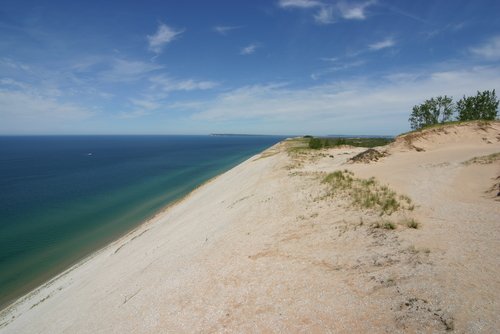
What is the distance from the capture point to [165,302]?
10086 millimetres

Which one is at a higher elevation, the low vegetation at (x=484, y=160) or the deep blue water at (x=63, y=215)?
the low vegetation at (x=484, y=160)

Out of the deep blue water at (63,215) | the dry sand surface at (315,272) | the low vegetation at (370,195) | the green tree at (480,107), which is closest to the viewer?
the dry sand surface at (315,272)

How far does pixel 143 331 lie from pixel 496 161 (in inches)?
851

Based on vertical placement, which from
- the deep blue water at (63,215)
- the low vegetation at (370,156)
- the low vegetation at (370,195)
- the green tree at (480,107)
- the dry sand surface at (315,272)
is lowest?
the deep blue water at (63,215)

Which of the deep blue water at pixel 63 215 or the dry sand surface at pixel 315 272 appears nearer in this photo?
the dry sand surface at pixel 315 272

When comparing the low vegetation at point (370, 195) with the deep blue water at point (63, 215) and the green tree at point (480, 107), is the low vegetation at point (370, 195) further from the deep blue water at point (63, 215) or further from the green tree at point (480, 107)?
the green tree at point (480, 107)

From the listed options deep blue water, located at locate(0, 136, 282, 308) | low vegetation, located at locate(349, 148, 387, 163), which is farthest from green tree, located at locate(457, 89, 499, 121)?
deep blue water, located at locate(0, 136, 282, 308)

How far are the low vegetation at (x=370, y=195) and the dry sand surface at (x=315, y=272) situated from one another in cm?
18

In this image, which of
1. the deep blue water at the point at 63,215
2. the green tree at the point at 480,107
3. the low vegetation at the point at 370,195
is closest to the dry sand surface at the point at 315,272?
the low vegetation at the point at 370,195

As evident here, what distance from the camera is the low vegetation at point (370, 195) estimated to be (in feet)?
40.3

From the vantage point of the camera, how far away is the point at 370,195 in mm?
14203

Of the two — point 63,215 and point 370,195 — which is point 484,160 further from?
point 63,215

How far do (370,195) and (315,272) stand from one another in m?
6.81

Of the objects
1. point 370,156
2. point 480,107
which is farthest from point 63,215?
point 480,107
